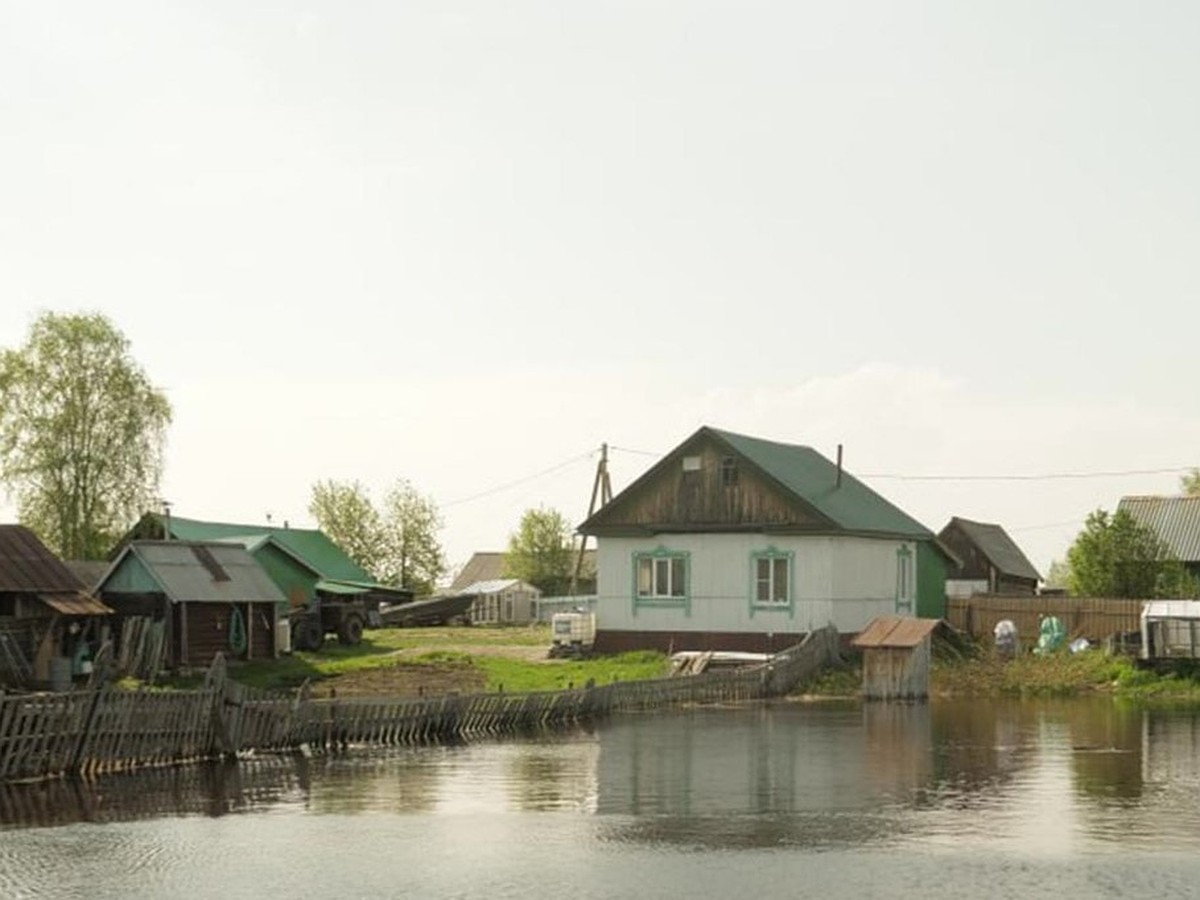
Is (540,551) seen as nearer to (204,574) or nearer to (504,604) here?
(504,604)

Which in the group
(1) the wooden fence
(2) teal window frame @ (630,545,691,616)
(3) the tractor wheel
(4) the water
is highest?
(2) teal window frame @ (630,545,691,616)

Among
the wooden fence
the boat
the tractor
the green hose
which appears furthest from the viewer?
the boat

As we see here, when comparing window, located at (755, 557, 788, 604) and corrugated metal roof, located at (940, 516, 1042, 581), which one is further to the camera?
corrugated metal roof, located at (940, 516, 1042, 581)

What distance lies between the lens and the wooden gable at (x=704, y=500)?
5359 centimetres

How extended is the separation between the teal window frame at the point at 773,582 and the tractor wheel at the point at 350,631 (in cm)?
1575

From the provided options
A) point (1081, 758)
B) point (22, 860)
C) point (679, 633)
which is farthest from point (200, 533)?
point (22, 860)

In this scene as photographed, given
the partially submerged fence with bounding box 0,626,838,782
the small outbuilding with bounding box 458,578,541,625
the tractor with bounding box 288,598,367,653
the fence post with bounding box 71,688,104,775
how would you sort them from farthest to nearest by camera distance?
the small outbuilding with bounding box 458,578,541,625 → the tractor with bounding box 288,598,367,653 → the fence post with bounding box 71,688,104,775 → the partially submerged fence with bounding box 0,626,838,782

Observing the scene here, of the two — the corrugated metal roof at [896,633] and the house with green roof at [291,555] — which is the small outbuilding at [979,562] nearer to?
the house with green roof at [291,555]

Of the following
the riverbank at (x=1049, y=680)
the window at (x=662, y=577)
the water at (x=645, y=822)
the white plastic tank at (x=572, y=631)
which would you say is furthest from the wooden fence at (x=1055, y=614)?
the water at (x=645, y=822)

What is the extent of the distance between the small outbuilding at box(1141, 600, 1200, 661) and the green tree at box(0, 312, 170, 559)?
4443 centimetres

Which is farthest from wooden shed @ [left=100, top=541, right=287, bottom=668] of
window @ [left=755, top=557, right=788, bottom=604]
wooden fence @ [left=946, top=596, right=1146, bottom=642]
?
wooden fence @ [left=946, top=596, right=1146, bottom=642]

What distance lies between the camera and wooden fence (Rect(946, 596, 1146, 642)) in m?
55.4

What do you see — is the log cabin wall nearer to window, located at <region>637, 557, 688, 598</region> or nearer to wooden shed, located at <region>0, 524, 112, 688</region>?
wooden shed, located at <region>0, 524, 112, 688</region>

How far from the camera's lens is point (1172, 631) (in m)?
48.7
